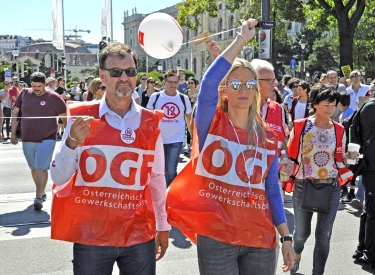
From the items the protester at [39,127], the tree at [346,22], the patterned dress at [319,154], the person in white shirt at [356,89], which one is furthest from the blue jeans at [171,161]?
the tree at [346,22]

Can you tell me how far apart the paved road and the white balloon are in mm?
2242

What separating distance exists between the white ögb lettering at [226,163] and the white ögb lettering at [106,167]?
39 centimetres

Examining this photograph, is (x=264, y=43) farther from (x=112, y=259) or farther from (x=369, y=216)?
(x=112, y=259)

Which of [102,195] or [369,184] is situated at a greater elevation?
[102,195]

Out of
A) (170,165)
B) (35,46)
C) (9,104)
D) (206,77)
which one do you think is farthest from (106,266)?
(35,46)

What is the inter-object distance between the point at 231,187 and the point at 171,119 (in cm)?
518

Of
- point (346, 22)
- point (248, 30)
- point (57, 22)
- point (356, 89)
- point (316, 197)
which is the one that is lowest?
point (316, 197)

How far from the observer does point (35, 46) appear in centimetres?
15800

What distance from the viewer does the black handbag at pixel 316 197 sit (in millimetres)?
4918

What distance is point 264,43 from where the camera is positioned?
13672 millimetres

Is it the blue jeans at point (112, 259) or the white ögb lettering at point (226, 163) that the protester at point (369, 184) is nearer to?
the white ögb lettering at point (226, 163)

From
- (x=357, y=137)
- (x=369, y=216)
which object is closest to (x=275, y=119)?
(x=357, y=137)

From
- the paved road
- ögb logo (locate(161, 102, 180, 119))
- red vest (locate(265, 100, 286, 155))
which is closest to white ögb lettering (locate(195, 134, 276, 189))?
red vest (locate(265, 100, 286, 155))

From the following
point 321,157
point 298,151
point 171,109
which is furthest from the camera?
point 171,109
